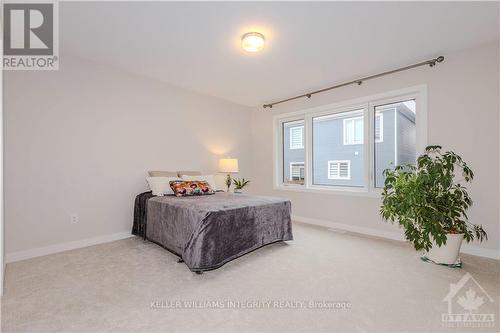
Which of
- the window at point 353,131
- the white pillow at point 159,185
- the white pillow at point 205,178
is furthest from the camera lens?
the window at point 353,131

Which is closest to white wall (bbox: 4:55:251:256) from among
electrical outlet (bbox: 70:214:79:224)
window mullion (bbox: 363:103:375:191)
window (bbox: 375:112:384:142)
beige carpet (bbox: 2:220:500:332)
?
electrical outlet (bbox: 70:214:79:224)

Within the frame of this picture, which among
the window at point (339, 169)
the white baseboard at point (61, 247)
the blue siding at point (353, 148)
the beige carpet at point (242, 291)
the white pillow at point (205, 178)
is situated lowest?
the beige carpet at point (242, 291)

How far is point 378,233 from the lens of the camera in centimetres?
358

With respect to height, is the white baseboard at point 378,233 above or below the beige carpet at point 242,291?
above

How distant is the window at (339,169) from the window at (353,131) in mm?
376

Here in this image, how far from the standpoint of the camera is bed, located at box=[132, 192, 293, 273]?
7.86 ft

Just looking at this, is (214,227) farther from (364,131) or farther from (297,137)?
(297,137)

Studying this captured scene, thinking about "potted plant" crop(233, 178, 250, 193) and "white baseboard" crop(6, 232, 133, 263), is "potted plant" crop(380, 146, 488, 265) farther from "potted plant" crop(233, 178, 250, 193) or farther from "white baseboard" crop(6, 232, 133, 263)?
"white baseboard" crop(6, 232, 133, 263)

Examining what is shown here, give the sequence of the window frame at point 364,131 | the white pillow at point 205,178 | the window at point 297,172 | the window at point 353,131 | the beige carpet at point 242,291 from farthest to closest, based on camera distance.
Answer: the window at point 297,172 < the window at point 353,131 < the white pillow at point 205,178 < the window frame at point 364,131 < the beige carpet at point 242,291

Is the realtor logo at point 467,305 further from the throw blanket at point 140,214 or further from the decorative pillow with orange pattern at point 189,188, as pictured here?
the throw blanket at point 140,214

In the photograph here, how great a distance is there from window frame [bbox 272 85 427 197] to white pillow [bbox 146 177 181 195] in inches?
91.4

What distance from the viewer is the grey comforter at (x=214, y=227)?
239cm

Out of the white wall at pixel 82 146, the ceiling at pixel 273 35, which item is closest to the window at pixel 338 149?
the ceiling at pixel 273 35

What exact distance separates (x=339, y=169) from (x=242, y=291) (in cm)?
309
